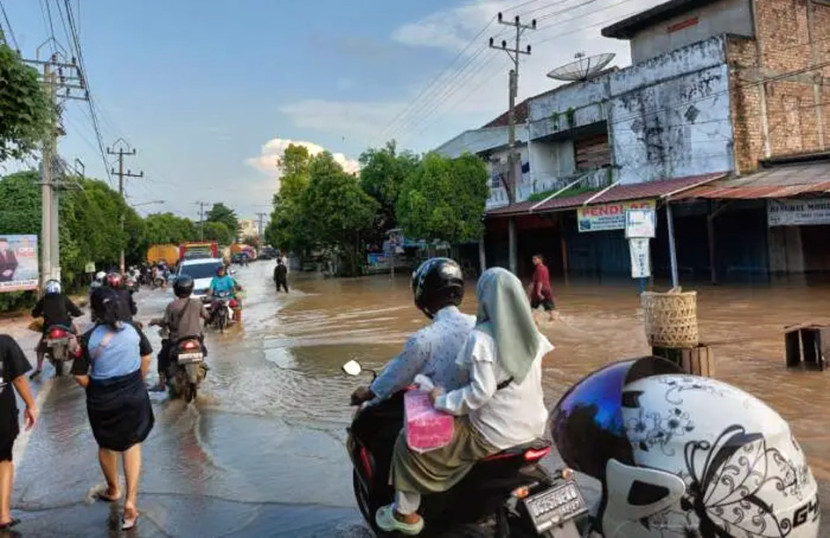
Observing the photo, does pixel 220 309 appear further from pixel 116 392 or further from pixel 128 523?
pixel 128 523

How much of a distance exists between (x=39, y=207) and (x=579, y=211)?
62.1 feet

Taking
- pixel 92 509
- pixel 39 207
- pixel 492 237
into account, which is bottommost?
pixel 92 509

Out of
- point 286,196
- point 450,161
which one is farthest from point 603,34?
point 286,196

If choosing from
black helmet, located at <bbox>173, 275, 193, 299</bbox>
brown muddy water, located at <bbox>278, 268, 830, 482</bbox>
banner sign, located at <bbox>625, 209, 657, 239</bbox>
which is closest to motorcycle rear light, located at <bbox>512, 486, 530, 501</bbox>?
brown muddy water, located at <bbox>278, 268, 830, 482</bbox>

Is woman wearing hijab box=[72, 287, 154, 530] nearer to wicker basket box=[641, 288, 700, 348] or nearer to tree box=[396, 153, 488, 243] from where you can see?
wicker basket box=[641, 288, 700, 348]

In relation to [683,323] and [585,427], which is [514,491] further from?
[683,323]

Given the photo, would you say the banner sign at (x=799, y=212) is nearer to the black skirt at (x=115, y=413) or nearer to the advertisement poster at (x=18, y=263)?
the black skirt at (x=115, y=413)

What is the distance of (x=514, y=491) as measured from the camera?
2.76 m

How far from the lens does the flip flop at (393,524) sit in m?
3.01

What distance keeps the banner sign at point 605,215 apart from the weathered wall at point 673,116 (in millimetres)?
2923

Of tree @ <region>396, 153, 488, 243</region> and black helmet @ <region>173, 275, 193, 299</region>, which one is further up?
tree @ <region>396, 153, 488, 243</region>

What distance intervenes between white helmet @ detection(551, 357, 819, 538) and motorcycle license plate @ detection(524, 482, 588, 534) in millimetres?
113

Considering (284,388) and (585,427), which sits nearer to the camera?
(585,427)

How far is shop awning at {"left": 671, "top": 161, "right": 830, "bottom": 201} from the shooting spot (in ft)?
50.1
